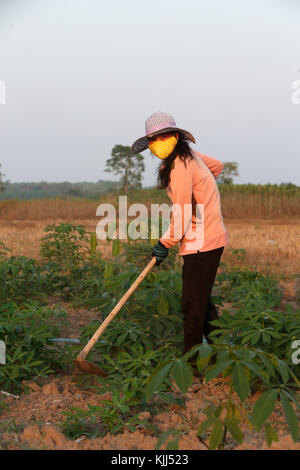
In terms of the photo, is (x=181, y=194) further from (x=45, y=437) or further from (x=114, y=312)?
(x=45, y=437)

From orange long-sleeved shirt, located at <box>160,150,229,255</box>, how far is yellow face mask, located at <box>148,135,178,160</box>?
88 mm

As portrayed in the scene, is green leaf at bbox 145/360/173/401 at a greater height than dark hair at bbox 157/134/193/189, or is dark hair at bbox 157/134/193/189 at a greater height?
dark hair at bbox 157/134/193/189

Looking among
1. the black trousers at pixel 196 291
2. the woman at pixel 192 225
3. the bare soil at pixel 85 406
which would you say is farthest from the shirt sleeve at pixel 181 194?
the bare soil at pixel 85 406

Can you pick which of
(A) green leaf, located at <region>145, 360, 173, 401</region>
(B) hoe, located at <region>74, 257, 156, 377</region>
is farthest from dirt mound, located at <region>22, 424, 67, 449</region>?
(A) green leaf, located at <region>145, 360, 173, 401</region>

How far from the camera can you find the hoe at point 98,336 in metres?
2.64

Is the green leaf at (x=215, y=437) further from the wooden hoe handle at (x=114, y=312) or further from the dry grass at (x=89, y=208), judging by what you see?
the dry grass at (x=89, y=208)

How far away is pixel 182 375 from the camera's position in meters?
1.62

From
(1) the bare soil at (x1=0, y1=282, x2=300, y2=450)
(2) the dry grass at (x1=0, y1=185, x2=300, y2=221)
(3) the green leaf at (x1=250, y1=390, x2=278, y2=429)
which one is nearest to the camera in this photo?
(3) the green leaf at (x1=250, y1=390, x2=278, y2=429)

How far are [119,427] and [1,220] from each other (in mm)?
12163

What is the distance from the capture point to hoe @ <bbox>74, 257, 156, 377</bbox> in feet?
8.66

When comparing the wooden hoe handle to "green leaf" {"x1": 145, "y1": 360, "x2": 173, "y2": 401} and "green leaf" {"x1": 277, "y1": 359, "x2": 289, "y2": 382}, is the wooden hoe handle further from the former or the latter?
"green leaf" {"x1": 277, "y1": 359, "x2": 289, "y2": 382}

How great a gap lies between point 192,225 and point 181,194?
0.25 m

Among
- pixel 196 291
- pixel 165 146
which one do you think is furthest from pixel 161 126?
pixel 196 291

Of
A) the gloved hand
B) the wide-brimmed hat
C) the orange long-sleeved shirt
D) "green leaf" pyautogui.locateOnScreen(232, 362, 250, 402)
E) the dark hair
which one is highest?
the wide-brimmed hat
